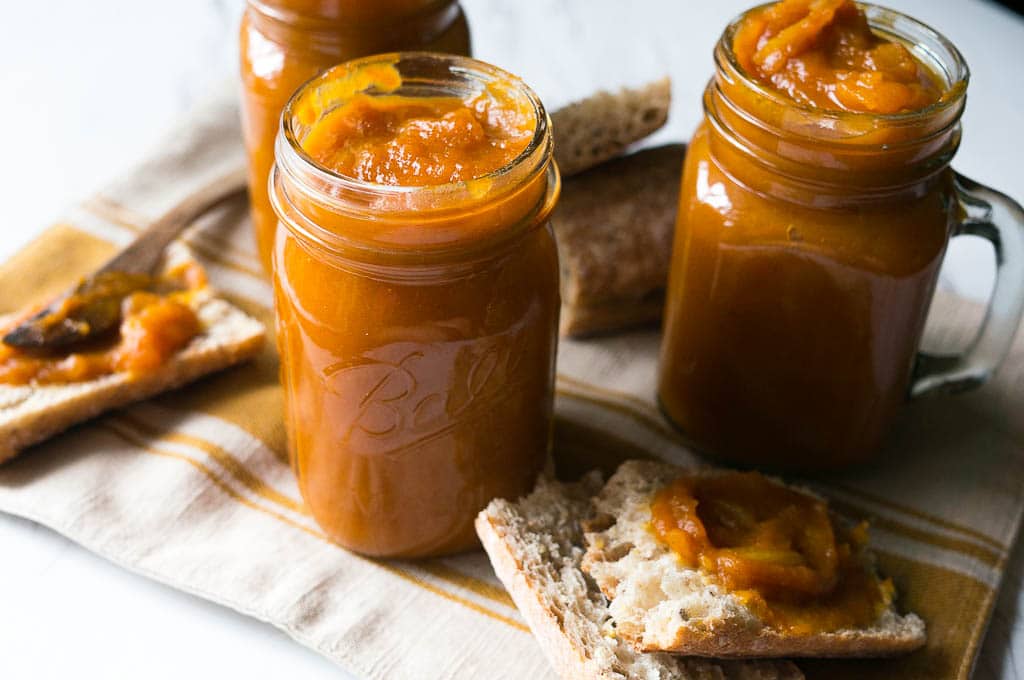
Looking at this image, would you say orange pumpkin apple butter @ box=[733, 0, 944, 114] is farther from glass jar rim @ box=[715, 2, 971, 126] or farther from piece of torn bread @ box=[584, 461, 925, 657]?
piece of torn bread @ box=[584, 461, 925, 657]

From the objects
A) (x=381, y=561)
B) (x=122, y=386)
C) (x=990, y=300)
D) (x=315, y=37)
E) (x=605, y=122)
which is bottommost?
(x=381, y=561)

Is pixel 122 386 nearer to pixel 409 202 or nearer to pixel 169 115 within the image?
pixel 409 202

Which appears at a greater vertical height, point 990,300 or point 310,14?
point 310,14

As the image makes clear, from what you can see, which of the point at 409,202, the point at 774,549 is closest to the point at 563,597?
the point at 774,549

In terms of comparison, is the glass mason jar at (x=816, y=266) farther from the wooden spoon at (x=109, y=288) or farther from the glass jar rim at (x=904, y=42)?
the wooden spoon at (x=109, y=288)

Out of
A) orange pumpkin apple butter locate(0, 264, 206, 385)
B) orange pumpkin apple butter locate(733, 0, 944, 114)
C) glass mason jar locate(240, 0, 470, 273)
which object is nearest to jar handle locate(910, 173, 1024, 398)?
orange pumpkin apple butter locate(733, 0, 944, 114)

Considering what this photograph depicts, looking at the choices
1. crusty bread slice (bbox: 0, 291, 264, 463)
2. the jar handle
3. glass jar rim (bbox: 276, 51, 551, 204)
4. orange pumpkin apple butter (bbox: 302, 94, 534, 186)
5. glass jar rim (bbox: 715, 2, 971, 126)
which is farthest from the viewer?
crusty bread slice (bbox: 0, 291, 264, 463)

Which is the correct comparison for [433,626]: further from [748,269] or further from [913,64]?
[913,64]
